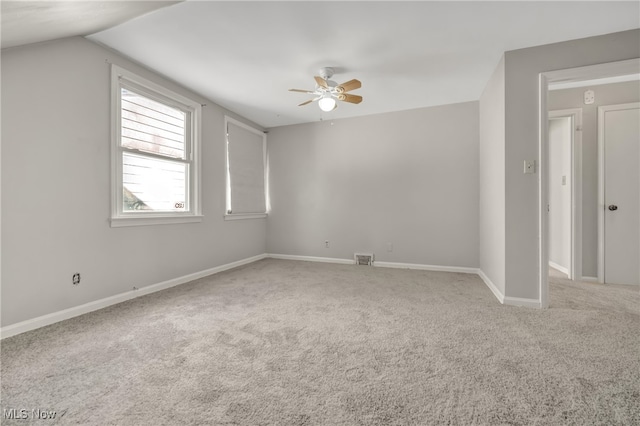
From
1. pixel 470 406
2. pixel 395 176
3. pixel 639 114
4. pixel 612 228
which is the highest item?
pixel 639 114

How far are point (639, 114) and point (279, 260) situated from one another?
5474 millimetres

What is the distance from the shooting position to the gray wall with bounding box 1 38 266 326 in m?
2.07

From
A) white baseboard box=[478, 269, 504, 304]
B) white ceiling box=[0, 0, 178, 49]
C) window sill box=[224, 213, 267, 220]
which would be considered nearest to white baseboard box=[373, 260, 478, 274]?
white baseboard box=[478, 269, 504, 304]

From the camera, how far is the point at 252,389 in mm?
1450

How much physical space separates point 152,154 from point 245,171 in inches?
69.5

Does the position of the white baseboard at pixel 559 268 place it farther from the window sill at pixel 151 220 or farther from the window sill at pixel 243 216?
the window sill at pixel 151 220

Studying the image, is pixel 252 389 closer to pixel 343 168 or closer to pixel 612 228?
pixel 343 168

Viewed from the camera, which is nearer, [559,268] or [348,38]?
[348,38]

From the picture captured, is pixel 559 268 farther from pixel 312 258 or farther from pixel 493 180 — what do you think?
pixel 312 258

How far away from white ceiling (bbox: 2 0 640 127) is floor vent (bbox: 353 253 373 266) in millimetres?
2654

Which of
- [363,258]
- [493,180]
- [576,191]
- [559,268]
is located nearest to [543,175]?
[493,180]

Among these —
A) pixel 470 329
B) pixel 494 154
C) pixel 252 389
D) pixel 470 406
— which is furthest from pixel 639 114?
pixel 252 389

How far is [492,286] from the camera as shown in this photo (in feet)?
10.5

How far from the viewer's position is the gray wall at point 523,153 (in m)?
2.63
